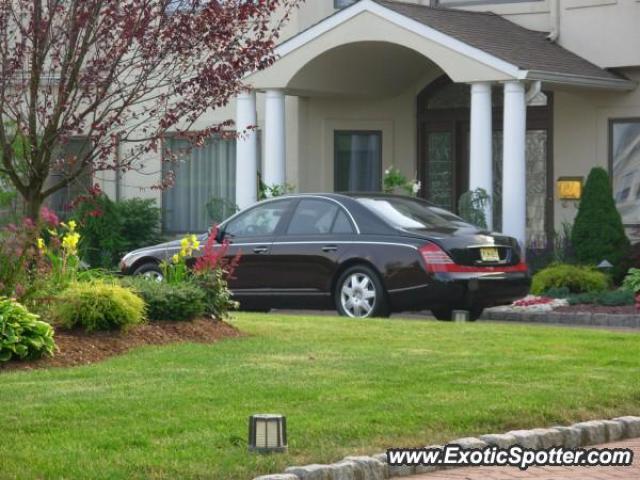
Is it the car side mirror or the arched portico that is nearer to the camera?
the car side mirror

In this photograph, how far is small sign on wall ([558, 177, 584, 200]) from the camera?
25375 millimetres

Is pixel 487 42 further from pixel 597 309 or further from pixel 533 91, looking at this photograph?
pixel 597 309

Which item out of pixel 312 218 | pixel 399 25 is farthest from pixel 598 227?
pixel 312 218

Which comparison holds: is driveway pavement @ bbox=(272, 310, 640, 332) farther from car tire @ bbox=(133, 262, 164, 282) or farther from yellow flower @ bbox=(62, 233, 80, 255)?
yellow flower @ bbox=(62, 233, 80, 255)

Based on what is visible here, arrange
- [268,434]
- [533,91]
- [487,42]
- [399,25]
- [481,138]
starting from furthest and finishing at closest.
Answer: [399,25] < [487,42] < [481,138] < [533,91] < [268,434]

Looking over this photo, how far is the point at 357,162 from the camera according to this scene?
28.0 metres

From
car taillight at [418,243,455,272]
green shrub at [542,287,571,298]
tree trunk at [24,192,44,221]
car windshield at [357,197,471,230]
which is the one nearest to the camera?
tree trunk at [24,192,44,221]

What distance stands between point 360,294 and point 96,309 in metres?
5.70

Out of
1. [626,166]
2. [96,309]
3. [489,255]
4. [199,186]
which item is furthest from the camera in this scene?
[199,186]

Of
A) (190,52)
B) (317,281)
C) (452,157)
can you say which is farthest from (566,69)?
(190,52)

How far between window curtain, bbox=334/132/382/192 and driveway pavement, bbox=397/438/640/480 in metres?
18.5

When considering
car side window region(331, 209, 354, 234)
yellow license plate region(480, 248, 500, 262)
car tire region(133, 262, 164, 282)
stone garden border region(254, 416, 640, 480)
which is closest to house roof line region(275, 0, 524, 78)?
car side window region(331, 209, 354, 234)

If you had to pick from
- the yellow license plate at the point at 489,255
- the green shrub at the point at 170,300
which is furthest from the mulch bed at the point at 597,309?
the green shrub at the point at 170,300

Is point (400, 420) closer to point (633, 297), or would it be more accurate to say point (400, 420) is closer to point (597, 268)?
point (633, 297)
